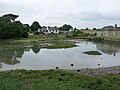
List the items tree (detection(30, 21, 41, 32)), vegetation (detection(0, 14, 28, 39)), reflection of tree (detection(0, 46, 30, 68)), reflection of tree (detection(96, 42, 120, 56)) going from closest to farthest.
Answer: reflection of tree (detection(0, 46, 30, 68)), reflection of tree (detection(96, 42, 120, 56)), vegetation (detection(0, 14, 28, 39)), tree (detection(30, 21, 41, 32))

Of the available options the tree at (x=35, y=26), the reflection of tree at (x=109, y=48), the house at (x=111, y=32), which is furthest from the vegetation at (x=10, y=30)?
the tree at (x=35, y=26)

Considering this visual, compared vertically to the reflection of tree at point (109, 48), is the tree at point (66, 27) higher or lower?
higher

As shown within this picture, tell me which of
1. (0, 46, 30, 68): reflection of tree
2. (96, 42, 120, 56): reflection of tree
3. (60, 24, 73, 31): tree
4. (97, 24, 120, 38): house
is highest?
(60, 24, 73, 31): tree

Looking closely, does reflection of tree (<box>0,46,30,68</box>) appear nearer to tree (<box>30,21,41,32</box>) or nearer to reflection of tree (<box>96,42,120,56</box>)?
reflection of tree (<box>96,42,120,56</box>)

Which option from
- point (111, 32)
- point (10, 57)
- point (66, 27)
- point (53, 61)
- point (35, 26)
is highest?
point (35, 26)

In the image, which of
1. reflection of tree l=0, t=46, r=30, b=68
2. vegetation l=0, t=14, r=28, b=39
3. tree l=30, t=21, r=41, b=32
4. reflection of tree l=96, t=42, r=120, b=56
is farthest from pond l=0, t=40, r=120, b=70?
tree l=30, t=21, r=41, b=32

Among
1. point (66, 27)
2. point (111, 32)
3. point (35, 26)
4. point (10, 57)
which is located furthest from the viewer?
point (66, 27)

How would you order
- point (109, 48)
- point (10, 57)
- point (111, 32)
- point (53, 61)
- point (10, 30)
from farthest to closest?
point (111, 32) → point (10, 30) → point (109, 48) → point (10, 57) → point (53, 61)

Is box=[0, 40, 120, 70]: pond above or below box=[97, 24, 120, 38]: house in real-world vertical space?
below

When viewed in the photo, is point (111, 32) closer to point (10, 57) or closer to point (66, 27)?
point (66, 27)

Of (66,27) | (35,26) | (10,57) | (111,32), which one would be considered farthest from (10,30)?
(66,27)

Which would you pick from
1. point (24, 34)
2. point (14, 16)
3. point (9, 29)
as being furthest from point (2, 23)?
point (14, 16)

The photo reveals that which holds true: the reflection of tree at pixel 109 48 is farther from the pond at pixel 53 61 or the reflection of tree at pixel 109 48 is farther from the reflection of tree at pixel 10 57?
the reflection of tree at pixel 10 57

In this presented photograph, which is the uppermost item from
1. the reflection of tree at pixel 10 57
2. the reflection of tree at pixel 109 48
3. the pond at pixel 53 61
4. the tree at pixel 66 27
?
the tree at pixel 66 27
